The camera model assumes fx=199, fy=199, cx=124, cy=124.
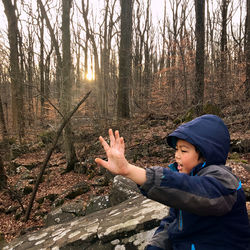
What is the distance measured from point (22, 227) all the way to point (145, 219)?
3699 mm

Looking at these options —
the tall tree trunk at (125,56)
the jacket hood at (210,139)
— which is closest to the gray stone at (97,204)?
the jacket hood at (210,139)

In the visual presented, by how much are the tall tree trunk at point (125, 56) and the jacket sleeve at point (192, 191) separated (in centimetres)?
1076

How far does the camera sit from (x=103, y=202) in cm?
482

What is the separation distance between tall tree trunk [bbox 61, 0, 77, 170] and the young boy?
5.67m

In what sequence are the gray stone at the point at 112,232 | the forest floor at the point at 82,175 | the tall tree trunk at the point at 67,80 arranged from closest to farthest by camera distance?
1. the gray stone at the point at 112,232
2. the forest floor at the point at 82,175
3. the tall tree trunk at the point at 67,80

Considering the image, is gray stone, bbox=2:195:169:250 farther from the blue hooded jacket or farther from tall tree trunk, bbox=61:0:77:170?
tall tree trunk, bbox=61:0:77:170

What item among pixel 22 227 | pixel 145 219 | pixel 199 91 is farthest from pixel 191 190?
pixel 199 91

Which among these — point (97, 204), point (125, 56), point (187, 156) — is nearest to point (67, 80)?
point (97, 204)

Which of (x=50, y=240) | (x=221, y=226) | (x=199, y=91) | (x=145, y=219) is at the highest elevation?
(x=199, y=91)

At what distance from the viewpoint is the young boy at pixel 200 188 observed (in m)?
1.23

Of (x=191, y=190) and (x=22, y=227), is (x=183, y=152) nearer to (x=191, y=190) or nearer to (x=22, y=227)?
(x=191, y=190)

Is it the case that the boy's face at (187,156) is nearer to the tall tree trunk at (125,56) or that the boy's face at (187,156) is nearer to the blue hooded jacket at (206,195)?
the blue hooded jacket at (206,195)

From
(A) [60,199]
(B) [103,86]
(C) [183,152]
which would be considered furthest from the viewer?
(B) [103,86]

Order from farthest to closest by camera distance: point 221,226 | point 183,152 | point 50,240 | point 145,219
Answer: point 50,240 < point 145,219 < point 183,152 < point 221,226
